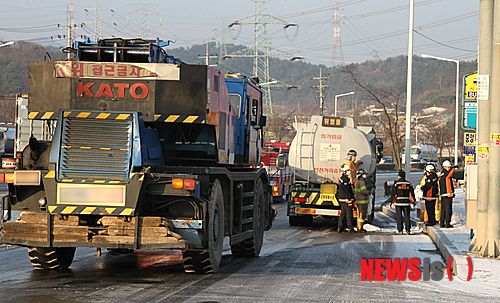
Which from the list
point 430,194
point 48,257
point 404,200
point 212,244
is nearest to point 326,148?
point 404,200

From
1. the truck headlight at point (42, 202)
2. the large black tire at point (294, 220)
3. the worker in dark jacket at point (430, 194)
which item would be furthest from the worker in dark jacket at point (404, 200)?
the truck headlight at point (42, 202)

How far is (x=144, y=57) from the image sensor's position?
8703 millimetres

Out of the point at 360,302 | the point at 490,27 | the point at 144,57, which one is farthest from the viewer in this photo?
the point at 490,27

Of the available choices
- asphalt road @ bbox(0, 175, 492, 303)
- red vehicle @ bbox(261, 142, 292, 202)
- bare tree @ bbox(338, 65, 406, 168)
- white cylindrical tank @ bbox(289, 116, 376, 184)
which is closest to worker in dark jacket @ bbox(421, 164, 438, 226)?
white cylindrical tank @ bbox(289, 116, 376, 184)

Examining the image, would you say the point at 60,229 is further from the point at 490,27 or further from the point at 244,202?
the point at 490,27

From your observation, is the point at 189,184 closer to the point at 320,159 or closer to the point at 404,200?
the point at 404,200

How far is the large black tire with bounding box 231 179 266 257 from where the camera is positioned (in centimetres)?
1093

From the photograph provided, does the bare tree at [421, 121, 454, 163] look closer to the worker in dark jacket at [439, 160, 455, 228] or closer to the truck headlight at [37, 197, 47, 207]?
the worker in dark jacket at [439, 160, 455, 228]

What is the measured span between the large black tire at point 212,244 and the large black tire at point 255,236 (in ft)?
6.48

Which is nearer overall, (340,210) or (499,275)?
(499,275)

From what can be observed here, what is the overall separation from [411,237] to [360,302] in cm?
872

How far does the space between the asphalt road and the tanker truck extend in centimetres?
554

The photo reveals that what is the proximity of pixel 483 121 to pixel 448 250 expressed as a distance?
2573 millimetres

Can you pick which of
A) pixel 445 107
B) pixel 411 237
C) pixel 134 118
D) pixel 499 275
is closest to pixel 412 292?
pixel 499 275
